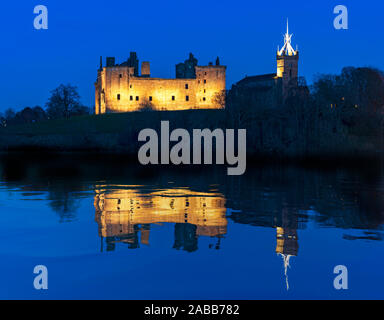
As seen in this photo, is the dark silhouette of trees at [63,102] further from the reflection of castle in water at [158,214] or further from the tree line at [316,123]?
the reflection of castle in water at [158,214]

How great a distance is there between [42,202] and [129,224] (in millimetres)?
6310

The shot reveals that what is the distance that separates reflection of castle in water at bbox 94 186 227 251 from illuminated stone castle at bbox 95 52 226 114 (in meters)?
83.8

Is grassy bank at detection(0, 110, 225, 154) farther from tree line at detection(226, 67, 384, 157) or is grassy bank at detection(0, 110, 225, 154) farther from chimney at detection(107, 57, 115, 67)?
chimney at detection(107, 57, 115, 67)

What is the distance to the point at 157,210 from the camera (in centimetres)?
1689

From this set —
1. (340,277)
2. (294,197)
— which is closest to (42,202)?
(294,197)

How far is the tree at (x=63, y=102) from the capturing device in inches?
4195

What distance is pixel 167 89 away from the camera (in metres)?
107

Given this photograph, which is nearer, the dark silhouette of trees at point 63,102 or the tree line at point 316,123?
the tree line at point 316,123

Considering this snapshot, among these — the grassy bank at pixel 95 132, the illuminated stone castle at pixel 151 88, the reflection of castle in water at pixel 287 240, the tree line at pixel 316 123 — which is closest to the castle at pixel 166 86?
the illuminated stone castle at pixel 151 88

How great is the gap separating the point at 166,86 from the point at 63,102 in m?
21.6

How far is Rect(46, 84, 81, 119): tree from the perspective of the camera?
350 ft

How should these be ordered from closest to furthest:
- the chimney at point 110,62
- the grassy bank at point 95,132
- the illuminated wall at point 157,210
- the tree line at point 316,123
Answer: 1. the illuminated wall at point 157,210
2. the tree line at point 316,123
3. the grassy bank at point 95,132
4. the chimney at point 110,62
